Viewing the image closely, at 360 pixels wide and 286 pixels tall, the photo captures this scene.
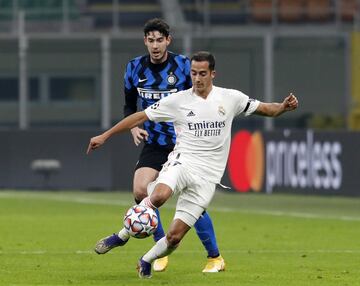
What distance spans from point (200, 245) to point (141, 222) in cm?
478

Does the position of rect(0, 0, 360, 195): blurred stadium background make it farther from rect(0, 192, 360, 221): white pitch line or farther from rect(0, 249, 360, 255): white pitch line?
rect(0, 249, 360, 255): white pitch line

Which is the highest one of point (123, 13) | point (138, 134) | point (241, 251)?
point (123, 13)

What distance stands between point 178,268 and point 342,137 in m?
12.8

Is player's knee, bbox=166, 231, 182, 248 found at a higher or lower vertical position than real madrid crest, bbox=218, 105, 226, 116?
lower

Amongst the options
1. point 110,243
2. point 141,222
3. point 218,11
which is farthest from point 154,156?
point 218,11

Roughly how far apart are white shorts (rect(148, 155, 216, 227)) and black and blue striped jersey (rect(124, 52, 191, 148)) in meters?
1.11

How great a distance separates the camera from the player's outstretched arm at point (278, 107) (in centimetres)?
1136

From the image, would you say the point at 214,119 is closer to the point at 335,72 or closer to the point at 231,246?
the point at 231,246

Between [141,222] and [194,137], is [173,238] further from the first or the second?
[194,137]

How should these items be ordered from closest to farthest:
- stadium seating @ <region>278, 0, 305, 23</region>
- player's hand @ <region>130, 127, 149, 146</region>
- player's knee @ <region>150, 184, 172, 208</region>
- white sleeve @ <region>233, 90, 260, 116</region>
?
player's knee @ <region>150, 184, 172, 208</region>, white sleeve @ <region>233, 90, 260, 116</region>, player's hand @ <region>130, 127, 149, 146</region>, stadium seating @ <region>278, 0, 305, 23</region>

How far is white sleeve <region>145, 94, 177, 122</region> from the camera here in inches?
450

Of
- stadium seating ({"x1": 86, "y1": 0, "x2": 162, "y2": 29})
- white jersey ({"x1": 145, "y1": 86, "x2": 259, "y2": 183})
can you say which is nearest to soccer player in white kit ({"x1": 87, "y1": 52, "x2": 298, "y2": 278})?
white jersey ({"x1": 145, "y1": 86, "x2": 259, "y2": 183})

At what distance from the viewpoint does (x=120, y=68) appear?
32406mm

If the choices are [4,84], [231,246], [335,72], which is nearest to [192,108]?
[231,246]
